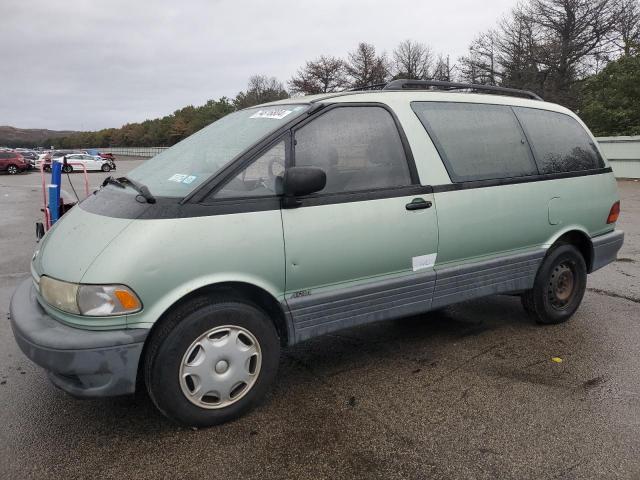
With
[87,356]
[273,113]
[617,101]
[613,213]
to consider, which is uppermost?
[617,101]

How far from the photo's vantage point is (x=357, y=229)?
3246 millimetres

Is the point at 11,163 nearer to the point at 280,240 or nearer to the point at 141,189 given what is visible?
the point at 141,189

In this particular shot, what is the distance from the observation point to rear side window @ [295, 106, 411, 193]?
127 inches

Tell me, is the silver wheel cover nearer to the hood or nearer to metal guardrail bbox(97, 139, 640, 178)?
the hood

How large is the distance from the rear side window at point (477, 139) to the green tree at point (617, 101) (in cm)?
2246

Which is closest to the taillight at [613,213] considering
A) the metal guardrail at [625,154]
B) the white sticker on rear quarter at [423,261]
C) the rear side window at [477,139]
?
the rear side window at [477,139]

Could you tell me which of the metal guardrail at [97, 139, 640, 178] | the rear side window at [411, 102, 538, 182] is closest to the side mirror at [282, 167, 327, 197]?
the rear side window at [411, 102, 538, 182]

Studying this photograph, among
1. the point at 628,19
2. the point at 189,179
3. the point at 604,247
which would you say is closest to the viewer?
the point at 189,179

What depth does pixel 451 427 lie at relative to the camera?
2.93 m

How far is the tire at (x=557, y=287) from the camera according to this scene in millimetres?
4402

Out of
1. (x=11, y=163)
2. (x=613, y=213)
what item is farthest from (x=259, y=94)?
(x=613, y=213)

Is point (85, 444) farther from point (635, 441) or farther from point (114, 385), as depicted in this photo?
point (635, 441)

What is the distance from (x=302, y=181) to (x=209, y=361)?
109cm

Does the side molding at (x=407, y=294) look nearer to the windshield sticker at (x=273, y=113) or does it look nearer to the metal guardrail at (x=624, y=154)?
the windshield sticker at (x=273, y=113)
